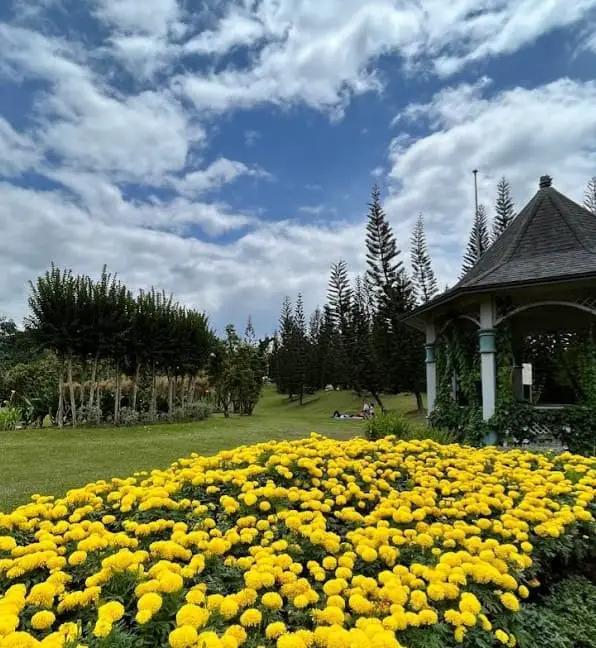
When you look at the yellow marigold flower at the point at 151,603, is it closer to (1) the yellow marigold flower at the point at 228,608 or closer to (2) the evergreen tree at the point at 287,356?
(1) the yellow marigold flower at the point at 228,608

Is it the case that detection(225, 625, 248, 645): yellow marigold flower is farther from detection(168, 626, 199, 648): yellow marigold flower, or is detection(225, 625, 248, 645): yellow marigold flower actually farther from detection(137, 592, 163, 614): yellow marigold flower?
detection(137, 592, 163, 614): yellow marigold flower

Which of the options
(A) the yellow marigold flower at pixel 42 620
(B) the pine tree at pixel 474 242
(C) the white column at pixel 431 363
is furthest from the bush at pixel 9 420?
(B) the pine tree at pixel 474 242

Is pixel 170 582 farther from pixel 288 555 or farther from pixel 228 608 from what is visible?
pixel 288 555

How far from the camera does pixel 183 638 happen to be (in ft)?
4.13

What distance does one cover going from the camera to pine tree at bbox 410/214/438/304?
85.0ft

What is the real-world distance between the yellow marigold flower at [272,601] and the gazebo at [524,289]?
6.38 meters

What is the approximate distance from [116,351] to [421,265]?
705 inches

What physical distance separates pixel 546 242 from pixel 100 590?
8609 mm

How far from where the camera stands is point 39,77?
720cm

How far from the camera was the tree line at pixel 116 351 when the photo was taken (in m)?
12.0

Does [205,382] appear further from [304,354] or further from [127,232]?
[304,354]

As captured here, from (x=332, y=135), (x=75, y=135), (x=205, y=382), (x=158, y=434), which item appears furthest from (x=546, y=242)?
(x=205, y=382)

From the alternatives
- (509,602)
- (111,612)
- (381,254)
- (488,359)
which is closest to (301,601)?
(111,612)

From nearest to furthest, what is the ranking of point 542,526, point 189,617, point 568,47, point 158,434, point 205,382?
point 189,617 → point 542,526 → point 568,47 → point 158,434 → point 205,382
